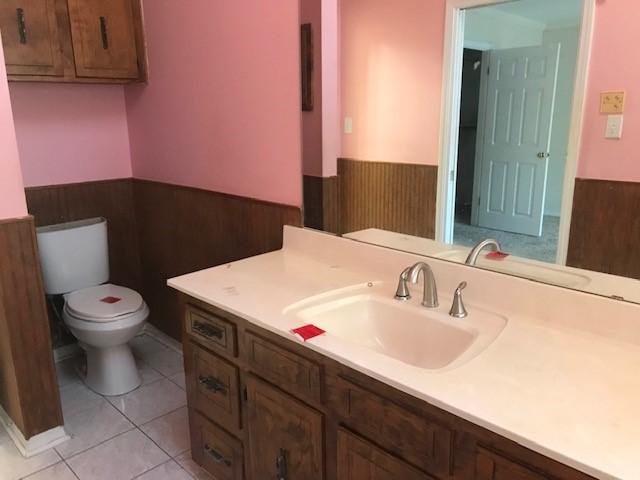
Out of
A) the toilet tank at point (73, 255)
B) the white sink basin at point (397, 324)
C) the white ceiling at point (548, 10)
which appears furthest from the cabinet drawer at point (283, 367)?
the toilet tank at point (73, 255)

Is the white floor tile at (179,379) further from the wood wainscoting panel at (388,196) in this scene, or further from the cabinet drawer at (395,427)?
the cabinet drawer at (395,427)

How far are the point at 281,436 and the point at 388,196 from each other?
0.90 meters

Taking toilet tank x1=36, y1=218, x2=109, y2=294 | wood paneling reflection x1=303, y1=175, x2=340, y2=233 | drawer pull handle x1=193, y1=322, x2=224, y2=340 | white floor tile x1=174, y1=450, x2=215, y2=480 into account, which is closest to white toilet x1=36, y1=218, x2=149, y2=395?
toilet tank x1=36, y1=218, x2=109, y2=294

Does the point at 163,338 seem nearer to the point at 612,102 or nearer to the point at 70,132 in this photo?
the point at 70,132

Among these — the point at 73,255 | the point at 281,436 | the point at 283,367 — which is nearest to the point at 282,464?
the point at 281,436

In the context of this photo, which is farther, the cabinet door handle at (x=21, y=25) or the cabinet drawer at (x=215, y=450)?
the cabinet door handle at (x=21, y=25)

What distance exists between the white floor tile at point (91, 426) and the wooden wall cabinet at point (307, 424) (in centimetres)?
58

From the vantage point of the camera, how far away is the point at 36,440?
7.06ft

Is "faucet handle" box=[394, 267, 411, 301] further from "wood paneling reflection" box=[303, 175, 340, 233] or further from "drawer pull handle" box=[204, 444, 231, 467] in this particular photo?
"drawer pull handle" box=[204, 444, 231, 467]

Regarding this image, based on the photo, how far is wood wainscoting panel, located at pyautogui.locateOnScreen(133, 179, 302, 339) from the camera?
89.1 inches

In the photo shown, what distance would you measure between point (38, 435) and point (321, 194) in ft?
5.24

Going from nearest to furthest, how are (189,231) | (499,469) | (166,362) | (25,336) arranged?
1. (499,469)
2. (25,336)
3. (189,231)
4. (166,362)

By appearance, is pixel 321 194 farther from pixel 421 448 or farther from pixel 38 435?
pixel 38 435

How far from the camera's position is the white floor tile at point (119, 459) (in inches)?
79.9
